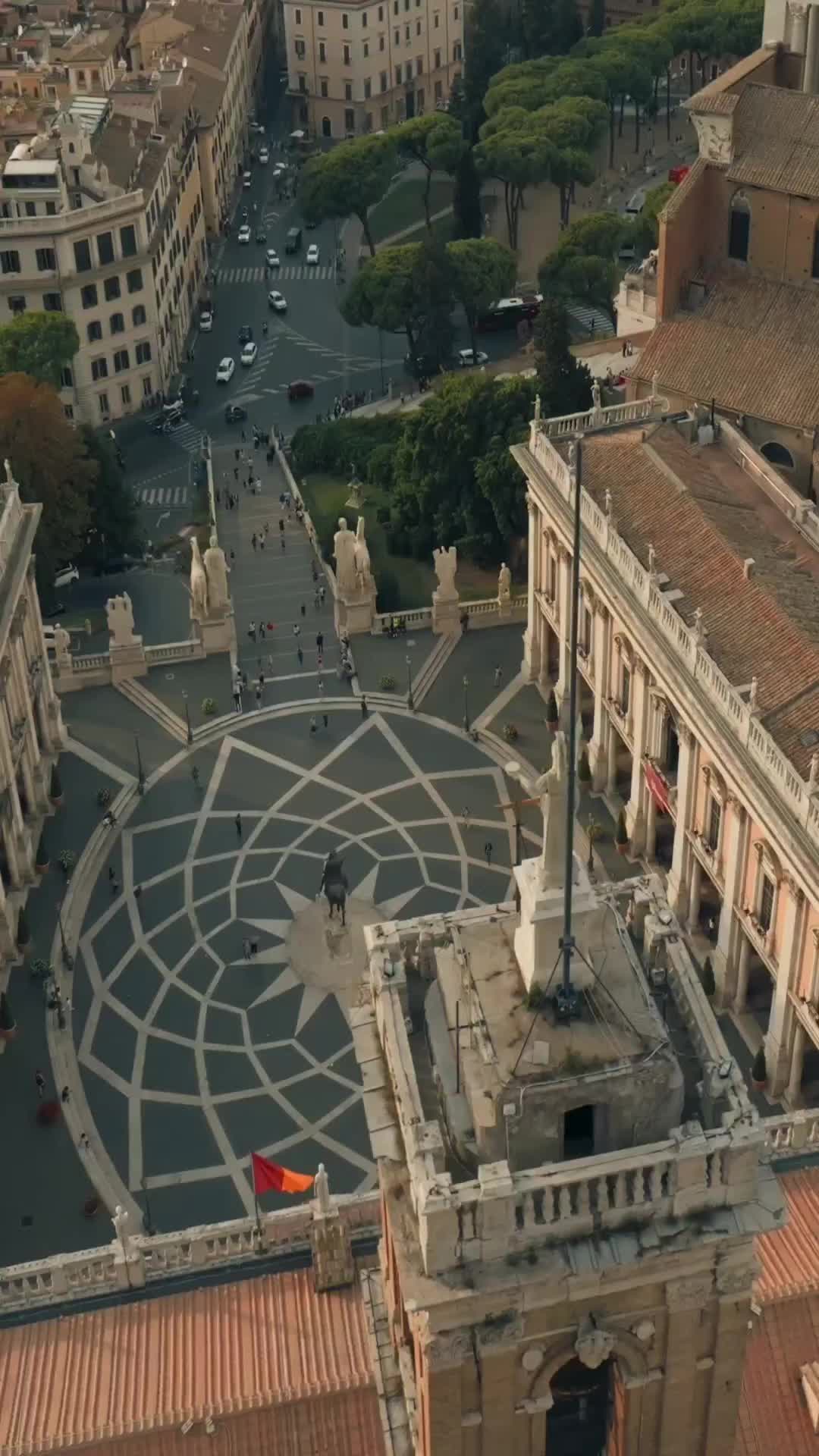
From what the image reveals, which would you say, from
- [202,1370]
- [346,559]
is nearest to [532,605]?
[346,559]

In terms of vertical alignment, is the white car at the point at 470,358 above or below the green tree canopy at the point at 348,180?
below

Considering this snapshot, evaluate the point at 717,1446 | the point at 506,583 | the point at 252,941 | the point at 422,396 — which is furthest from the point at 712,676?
the point at 422,396

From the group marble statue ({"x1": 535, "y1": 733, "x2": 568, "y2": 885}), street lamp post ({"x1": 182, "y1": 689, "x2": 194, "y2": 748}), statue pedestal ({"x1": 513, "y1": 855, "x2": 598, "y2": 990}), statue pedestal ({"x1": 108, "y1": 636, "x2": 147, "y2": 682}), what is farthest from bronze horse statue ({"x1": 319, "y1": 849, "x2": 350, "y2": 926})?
marble statue ({"x1": 535, "y1": 733, "x2": 568, "y2": 885})

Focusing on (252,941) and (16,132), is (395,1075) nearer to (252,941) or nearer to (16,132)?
(252,941)

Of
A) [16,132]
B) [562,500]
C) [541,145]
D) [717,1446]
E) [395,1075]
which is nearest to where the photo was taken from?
[395,1075]

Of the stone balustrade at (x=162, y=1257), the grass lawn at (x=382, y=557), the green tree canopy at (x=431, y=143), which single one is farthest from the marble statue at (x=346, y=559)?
the green tree canopy at (x=431, y=143)

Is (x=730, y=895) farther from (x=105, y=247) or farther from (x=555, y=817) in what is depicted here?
(x=105, y=247)

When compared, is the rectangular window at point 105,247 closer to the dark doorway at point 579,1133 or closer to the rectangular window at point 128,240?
the rectangular window at point 128,240
